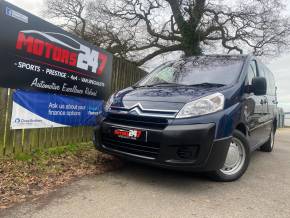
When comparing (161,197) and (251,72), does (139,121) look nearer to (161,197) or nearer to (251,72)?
(161,197)

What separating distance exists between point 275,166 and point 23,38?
4.86 meters

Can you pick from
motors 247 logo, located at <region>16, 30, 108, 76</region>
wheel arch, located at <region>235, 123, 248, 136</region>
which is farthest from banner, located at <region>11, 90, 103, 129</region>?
wheel arch, located at <region>235, 123, 248, 136</region>

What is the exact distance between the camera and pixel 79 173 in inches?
170

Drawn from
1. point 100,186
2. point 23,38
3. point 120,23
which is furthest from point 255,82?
point 120,23

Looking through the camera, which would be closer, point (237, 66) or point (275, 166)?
point (237, 66)

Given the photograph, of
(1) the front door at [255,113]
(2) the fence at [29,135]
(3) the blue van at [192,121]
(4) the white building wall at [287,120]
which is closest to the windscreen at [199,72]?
(3) the blue van at [192,121]

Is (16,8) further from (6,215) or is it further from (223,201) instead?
(223,201)

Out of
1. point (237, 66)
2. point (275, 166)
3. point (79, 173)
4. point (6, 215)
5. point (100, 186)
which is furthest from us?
point (275, 166)

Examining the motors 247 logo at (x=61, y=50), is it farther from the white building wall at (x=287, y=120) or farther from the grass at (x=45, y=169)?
the white building wall at (x=287, y=120)

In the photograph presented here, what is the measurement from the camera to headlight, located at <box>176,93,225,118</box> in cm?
368

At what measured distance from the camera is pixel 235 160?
4.34 meters

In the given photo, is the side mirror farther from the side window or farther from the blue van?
the side window

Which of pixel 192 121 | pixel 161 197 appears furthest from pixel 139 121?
pixel 161 197

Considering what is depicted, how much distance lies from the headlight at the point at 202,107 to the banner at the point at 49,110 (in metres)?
2.39
